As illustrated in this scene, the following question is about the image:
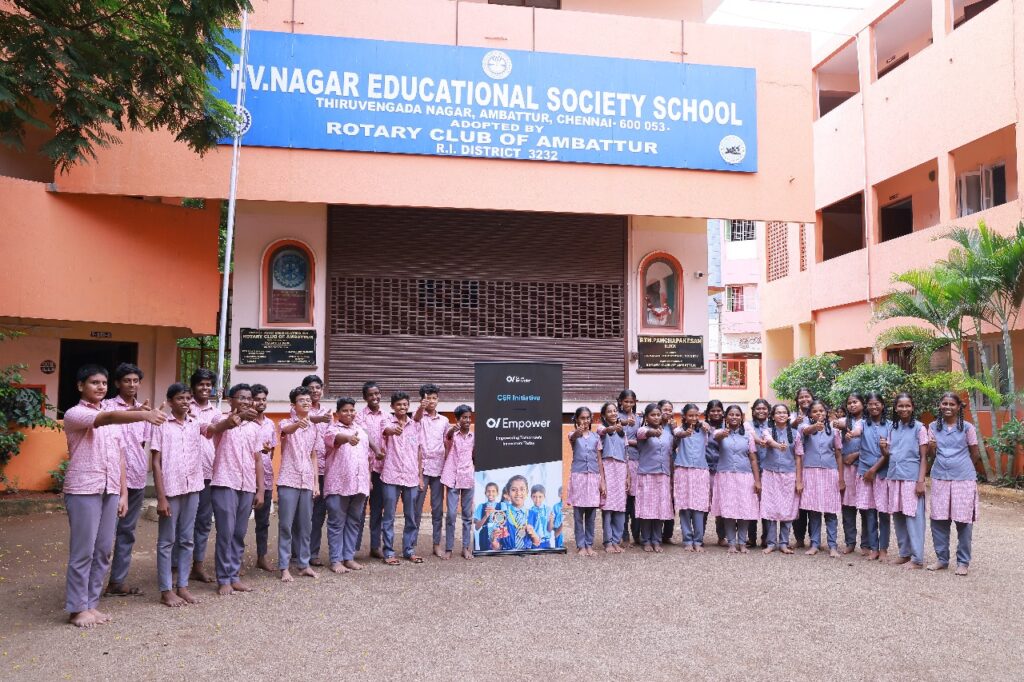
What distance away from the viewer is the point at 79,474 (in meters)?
5.50

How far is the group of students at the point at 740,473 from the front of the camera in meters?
7.98

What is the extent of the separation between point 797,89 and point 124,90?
9.13 m

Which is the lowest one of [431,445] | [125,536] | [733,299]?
[125,536]

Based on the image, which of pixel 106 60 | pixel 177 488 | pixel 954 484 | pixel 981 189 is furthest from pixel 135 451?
pixel 981 189

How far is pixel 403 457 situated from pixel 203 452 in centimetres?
189

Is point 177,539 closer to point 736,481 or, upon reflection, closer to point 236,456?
point 236,456

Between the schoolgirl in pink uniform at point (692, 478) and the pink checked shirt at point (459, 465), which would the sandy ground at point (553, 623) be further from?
the pink checked shirt at point (459, 465)

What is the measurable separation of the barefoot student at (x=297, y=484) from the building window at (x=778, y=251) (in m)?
16.9

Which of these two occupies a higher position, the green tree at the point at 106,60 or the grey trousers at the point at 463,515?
the green tree at the point at 106,60

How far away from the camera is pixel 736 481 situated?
8.25 meters

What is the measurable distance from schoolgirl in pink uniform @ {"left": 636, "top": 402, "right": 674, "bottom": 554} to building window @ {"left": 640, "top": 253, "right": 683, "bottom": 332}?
183 inches

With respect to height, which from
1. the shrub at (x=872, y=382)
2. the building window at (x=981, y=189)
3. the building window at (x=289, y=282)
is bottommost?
the shrub at (x=872, y=382)

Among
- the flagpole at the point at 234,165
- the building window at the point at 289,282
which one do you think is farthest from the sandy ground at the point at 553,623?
the building window at the point at 289,282

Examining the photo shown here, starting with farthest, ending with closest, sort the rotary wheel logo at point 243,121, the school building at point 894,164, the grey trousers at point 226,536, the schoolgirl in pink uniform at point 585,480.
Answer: the school building at point 894,164 < the rotary wheel logo at point 243,121 < the schoolgirl in pink uniform at point 585,480 < the grey trousers at point 226,536
